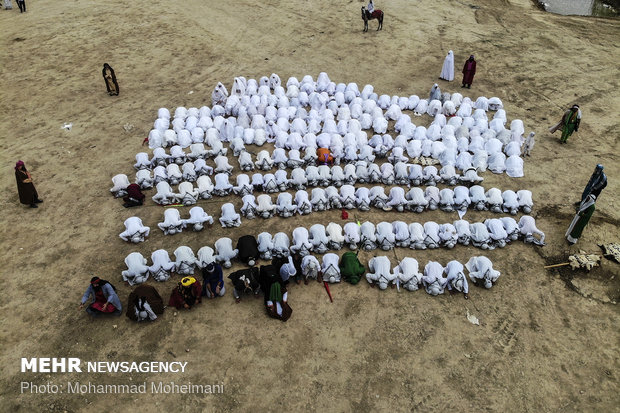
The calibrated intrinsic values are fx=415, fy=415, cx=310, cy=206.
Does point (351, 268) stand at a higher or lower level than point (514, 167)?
lower

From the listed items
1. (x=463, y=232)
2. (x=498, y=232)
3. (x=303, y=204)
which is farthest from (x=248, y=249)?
(x=498, y=232)

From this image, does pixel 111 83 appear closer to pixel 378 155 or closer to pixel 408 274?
pixel 378 155

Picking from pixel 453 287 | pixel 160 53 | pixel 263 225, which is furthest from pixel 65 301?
pixel 160 53

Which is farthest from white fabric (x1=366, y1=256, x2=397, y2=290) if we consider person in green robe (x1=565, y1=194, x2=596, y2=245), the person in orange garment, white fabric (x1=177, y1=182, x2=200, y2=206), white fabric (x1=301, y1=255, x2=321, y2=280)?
white fabric (x1=177, y1=182, x2=200, y2=206)

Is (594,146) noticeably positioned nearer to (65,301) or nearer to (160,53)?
(65,301)

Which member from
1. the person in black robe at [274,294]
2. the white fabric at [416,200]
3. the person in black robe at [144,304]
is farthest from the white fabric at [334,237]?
the person in black robe at [144,304]

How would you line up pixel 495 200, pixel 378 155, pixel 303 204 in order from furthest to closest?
1. pixel 378 155
2. pixel 495 200
3. pixel 303 204
